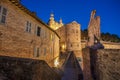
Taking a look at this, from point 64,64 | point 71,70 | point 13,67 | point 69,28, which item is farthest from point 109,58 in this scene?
point 69,28

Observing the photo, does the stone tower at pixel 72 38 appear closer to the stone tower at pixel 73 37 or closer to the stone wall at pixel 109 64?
the stone tower at pixel 73 37

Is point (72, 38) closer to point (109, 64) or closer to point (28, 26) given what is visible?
point (28, 26)

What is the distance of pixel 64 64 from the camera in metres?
24.4

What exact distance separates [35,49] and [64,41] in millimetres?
22111

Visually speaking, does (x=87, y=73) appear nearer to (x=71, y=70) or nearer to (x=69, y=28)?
(x=71, y=70)

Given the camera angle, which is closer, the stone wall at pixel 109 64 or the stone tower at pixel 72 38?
the stone wall at pixel 109 64

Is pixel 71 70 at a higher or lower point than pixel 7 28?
lower

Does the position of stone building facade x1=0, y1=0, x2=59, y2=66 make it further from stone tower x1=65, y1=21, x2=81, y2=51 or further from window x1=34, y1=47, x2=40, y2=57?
stone tower x1=65, y1=21, x2=81, y2=51

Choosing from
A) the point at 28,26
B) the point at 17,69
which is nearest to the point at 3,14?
the point at 28,26

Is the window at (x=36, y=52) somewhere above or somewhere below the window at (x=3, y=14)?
below

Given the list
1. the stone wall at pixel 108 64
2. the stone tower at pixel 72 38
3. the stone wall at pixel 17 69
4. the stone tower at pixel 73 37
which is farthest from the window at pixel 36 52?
the stone tower at pixel 73 37

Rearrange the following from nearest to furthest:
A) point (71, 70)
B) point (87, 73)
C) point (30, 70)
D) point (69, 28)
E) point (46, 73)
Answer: point (30, 70), point (46, 73), point (87, 73), point (71, 70), point (69, 28)

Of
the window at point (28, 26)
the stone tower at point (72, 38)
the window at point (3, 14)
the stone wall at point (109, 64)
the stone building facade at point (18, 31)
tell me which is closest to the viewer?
the stone wall at point (109, 64)

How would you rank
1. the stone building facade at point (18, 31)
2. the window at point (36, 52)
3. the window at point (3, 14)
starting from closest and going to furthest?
1. the window at point (3, 14)
2. the stone building facade at point (18, 31)
3. the window at point (36, 52)
